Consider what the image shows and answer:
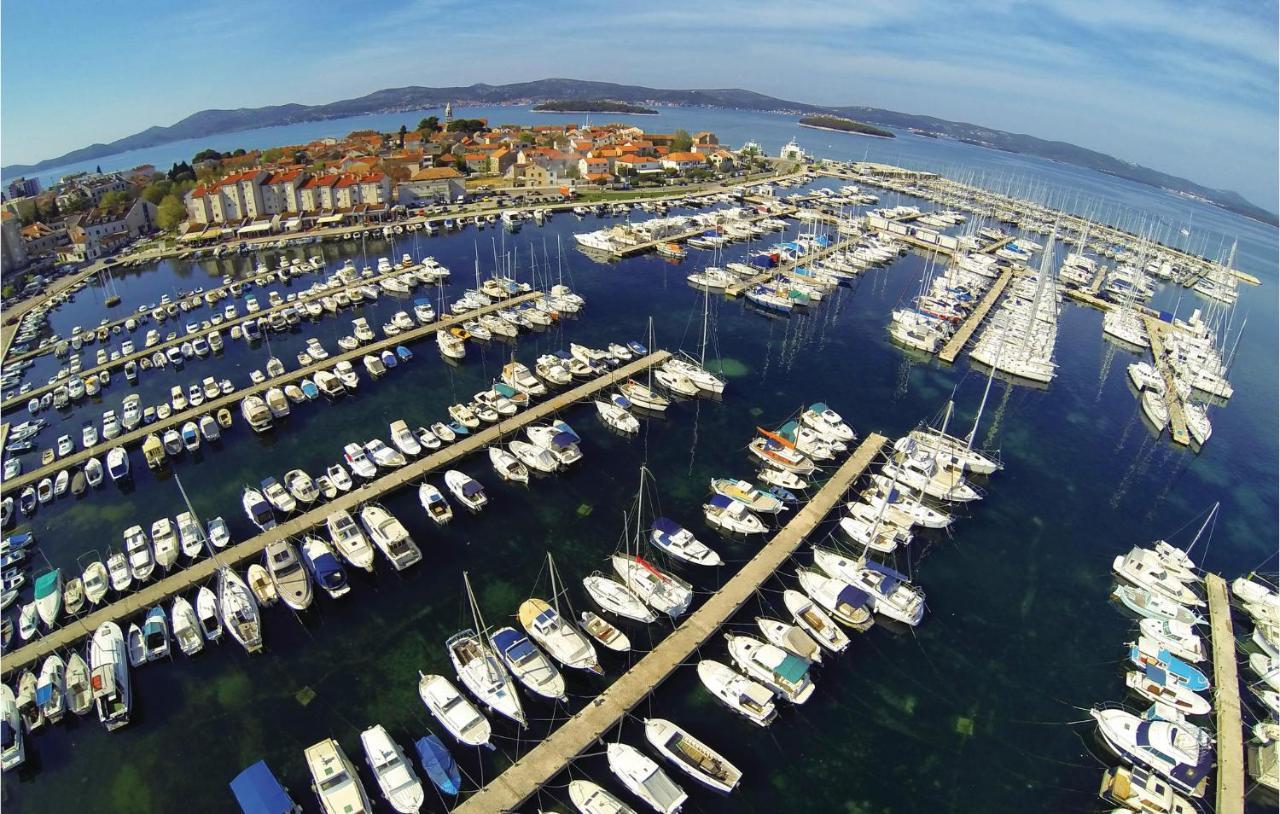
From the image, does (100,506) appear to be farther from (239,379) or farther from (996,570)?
(996,570)

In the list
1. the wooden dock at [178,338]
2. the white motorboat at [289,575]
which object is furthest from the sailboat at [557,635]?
the wooden dock at [178,338]

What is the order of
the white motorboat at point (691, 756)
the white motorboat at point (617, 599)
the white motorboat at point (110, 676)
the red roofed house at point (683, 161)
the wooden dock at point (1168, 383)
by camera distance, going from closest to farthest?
the white motorboat at point (691, 756), the white motorboat at point (110, 676), the white motorboat at point (617, 599), the wooden dock at point (1168, 383), the red roofed house at point (683, 161)

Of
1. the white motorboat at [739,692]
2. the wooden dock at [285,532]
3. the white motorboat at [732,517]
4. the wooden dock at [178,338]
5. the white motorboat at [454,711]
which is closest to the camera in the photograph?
the white motorboat at [454,711]

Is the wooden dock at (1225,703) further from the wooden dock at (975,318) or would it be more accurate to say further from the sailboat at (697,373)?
the sailboat at (697,373)

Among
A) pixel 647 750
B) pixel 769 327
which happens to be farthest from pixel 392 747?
pixel 769 327

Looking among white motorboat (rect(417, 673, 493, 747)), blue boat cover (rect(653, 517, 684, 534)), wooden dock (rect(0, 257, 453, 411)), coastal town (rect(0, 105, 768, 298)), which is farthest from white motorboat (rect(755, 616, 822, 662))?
coastal town (rect(0, 105, 768, 298))

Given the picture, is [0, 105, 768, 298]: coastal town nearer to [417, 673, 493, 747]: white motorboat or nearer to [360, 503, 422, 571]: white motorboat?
[360, 503, 422, 571]: white motorboat
